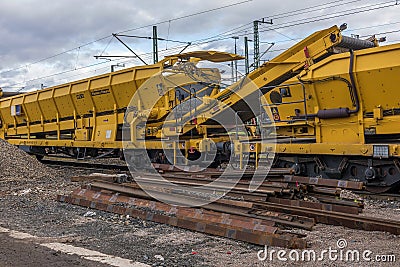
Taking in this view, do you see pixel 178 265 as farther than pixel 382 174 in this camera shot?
No

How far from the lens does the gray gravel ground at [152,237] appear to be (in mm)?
5410

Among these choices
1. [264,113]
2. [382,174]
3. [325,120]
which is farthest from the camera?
[264,113]

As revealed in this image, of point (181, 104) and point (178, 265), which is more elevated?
point (181, 104)

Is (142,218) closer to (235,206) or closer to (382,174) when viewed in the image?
(235,206)

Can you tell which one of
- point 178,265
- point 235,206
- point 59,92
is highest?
point 59,92

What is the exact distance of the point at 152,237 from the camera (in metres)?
6.42

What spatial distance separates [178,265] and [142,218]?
92.7 inches

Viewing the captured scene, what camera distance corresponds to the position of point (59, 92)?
17.3 meters

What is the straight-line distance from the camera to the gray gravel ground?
17.7 ft

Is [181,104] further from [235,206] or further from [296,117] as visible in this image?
[235,206]

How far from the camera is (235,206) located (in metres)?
7.13

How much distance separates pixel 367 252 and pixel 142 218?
3499 millimetres

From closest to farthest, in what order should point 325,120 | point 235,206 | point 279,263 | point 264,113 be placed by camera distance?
1. point 279,263
2. point 235,206
3. point 325,120
4. point 264,113

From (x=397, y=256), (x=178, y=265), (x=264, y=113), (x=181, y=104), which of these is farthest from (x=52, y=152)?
(x=397, y=256)
